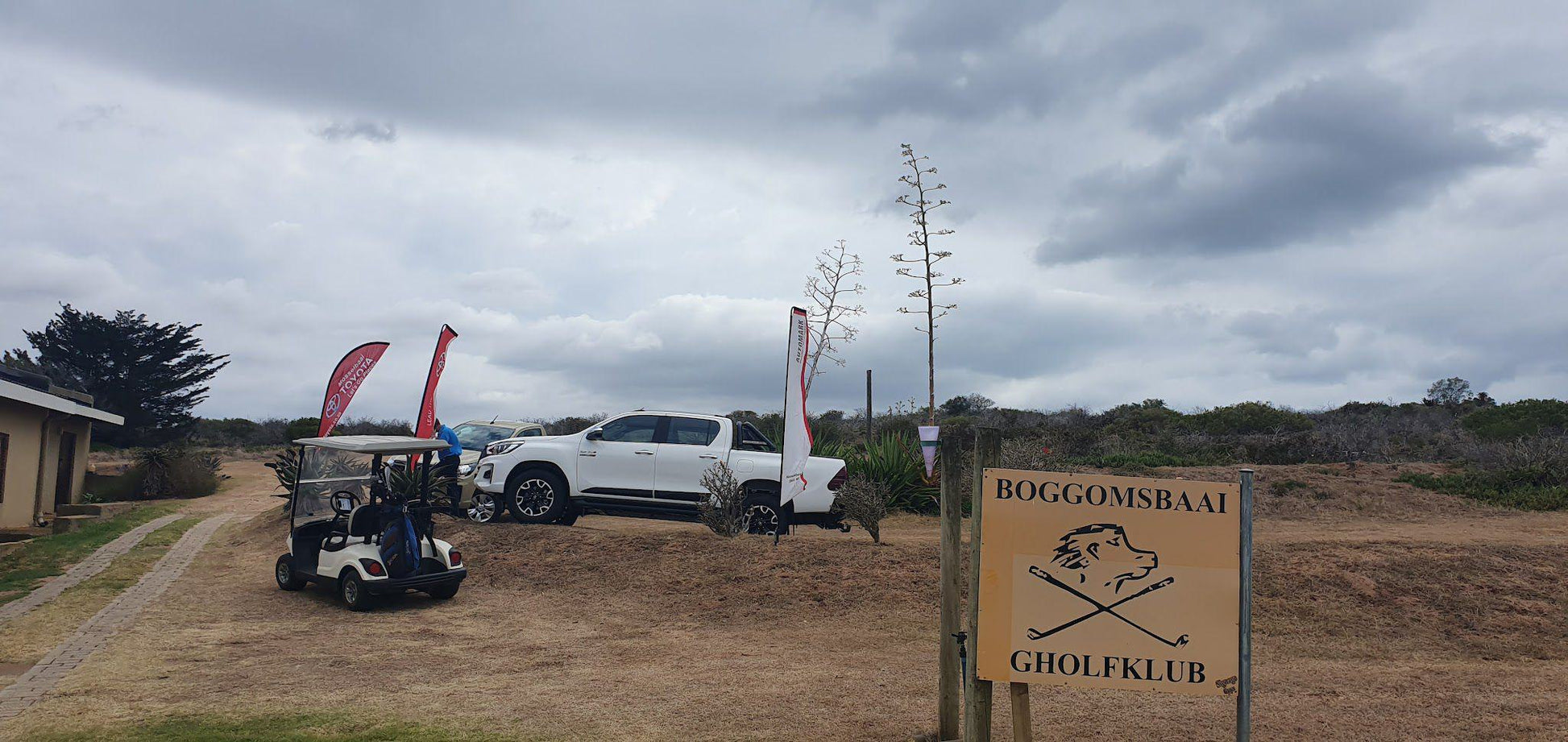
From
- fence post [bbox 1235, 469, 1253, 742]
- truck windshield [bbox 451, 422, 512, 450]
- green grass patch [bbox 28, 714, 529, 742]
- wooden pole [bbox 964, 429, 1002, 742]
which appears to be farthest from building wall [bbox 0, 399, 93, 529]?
fence post [bbox 1235, 469, 1253, 742]

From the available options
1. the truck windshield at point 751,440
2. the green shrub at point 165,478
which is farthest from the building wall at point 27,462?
the truck windshield at point 751,440

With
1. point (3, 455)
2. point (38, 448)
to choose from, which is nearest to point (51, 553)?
point (3, 455)

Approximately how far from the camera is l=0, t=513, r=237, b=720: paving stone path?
23.9 ft

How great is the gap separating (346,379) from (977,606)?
53.0 ft

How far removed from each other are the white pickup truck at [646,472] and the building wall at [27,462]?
10.3 metres

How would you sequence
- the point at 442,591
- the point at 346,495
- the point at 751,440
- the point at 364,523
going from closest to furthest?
the point at 364,523 < the point at 442,591 < the point at 346,495 < the point at 751,440

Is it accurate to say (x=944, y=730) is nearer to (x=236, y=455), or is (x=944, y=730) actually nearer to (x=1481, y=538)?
(x=1481, y=538)

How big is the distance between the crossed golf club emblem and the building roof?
1941 centimetres

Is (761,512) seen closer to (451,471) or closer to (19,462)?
(451,471)

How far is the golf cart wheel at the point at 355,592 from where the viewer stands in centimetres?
1100

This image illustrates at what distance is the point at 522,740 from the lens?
6.18 meters

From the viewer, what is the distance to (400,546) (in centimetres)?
1110

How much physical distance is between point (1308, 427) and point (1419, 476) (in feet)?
39.8

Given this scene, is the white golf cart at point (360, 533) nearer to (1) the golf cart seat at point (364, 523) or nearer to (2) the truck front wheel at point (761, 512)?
(1) the golf cart seat at point (364, 523)
